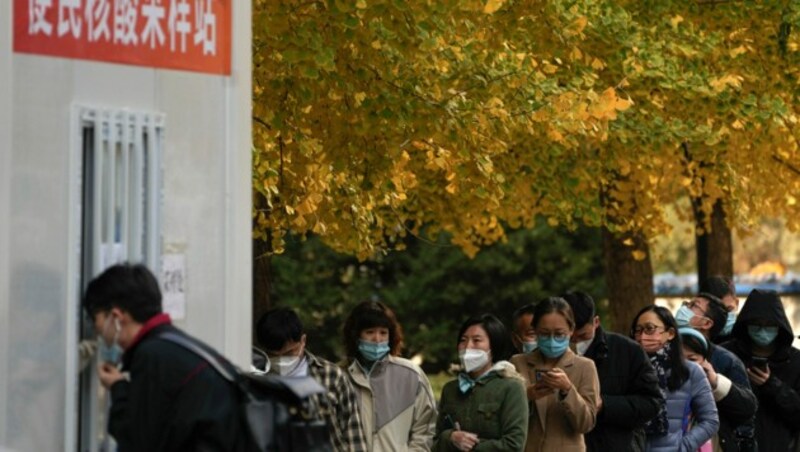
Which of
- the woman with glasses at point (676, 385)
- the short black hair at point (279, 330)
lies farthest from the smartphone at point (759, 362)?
the short black hair at point (279, 330)

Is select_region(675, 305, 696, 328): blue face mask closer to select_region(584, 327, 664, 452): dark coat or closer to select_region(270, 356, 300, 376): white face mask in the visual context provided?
A: select_region(584, 327, 664, 452): dark coat

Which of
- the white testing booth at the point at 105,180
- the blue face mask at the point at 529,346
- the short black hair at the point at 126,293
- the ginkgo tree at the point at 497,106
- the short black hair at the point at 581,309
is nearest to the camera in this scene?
the short black hair at the point at 126,293

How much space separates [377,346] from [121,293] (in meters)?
4.88

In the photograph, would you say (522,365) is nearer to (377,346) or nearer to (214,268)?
(377,346)

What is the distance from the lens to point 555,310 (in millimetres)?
10906

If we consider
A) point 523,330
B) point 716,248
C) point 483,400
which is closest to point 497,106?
point 523,330

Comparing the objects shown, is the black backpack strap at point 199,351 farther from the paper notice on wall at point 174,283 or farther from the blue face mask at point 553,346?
the blue face mask at point 553,346

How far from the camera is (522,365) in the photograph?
11.3m

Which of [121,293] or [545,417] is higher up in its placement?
[121,293]

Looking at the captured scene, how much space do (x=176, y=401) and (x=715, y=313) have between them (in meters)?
7.77

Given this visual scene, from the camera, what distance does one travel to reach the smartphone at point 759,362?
44.0ft

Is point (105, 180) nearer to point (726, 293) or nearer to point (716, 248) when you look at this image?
point (726, 293)

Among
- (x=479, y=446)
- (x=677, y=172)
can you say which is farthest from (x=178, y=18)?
(x=677, y=172)

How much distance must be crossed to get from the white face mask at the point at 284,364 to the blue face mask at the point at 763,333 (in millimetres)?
4029
